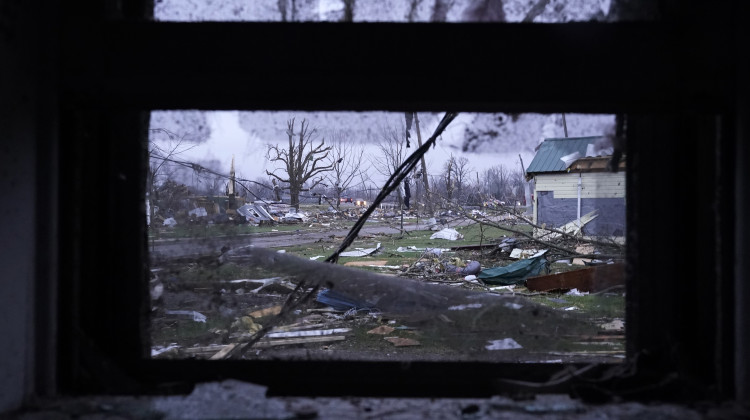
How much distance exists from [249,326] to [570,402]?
152 cm

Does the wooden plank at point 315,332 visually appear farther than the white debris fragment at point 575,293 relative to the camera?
No

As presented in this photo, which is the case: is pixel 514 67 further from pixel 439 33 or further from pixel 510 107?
pixel 439 33

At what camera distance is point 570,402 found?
3.54ft

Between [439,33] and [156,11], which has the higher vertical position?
[156,11]

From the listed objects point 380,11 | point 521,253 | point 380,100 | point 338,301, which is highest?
point 380,11

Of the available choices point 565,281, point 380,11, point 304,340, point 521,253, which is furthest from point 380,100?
point 521,253

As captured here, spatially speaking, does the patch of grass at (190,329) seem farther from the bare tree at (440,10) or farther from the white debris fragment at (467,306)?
the bare tree at (440,10)

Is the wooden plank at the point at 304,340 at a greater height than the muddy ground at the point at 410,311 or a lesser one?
lesser
